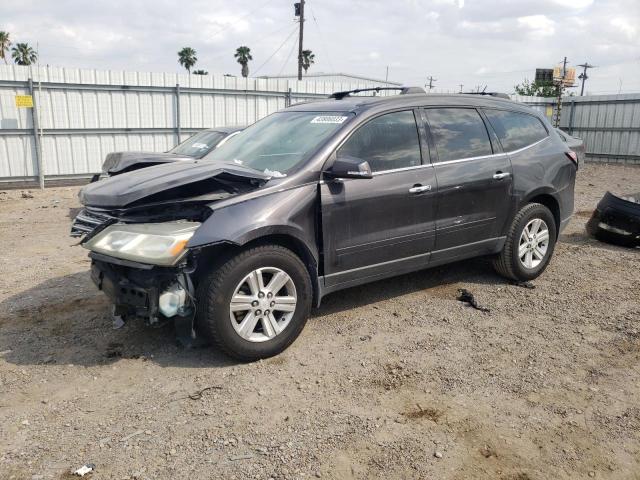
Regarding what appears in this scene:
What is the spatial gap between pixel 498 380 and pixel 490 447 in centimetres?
78

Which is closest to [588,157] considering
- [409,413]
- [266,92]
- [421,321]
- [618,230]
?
[266,92]

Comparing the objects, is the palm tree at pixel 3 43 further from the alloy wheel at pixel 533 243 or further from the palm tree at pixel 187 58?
the alloy wheel at pixel 533 243

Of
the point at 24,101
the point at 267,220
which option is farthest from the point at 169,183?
the point at 24,101

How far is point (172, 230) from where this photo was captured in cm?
345

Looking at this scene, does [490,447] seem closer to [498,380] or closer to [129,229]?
[498,380]

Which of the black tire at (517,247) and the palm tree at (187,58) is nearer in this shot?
the black tire at (517,247)

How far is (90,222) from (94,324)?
985 mm

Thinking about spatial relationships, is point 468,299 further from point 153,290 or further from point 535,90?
point 535,90

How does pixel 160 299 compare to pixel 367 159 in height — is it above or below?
below

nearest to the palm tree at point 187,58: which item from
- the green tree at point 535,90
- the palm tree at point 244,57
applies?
the palm tree at point 244,57

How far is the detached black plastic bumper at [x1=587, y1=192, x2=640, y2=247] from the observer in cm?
677

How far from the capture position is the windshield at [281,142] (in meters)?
4.11

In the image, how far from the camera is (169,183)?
3.54 metres

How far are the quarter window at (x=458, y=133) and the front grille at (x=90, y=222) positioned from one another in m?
2.74
